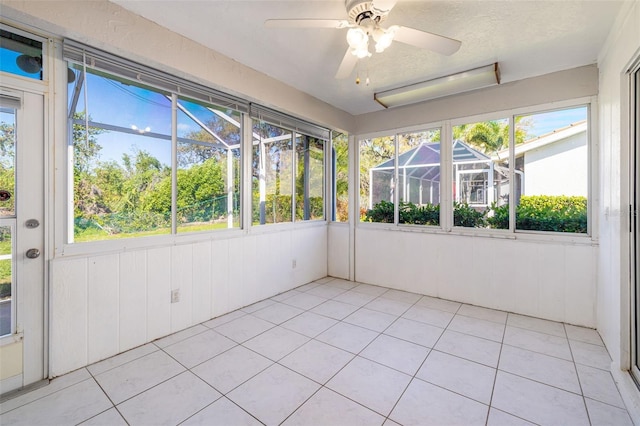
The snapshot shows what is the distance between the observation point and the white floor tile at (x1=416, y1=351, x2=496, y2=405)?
1.82 m

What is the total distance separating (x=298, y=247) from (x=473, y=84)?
2.97 meters

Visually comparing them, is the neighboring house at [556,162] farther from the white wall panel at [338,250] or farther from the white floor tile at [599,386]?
the white wall panel at [338,250]

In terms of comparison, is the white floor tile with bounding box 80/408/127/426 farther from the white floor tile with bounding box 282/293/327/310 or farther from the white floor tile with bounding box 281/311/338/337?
the white floor tile with bounding box 282/293/327/310

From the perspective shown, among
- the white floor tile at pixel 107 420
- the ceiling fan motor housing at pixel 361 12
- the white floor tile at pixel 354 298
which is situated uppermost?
the ceiling fan motor housing at pixel 361 12

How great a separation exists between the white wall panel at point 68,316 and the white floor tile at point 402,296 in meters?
3.12

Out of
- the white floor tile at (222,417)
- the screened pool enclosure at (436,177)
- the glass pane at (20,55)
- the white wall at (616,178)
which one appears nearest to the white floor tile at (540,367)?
the white wall at (616,178)

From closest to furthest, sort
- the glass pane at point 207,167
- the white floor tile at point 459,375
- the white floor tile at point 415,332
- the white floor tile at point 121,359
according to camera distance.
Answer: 1. the white floor tile at point 459,375
2. the white floor tile at point 121,359
3. the white floor tile at point 415,332
4. the glass pane at point 207,167

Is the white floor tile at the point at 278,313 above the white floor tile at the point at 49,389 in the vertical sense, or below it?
above

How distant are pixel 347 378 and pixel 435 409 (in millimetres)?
583

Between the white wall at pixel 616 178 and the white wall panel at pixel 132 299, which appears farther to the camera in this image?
the white wall panel at pixel 132 299

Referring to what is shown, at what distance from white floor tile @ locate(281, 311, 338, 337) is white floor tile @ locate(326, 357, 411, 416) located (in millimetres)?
613

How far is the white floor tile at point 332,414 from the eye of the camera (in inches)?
61.4

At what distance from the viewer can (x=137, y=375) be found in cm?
199

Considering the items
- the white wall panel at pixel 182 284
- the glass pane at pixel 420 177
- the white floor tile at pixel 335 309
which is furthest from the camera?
the glass pane at pixel 420 177
